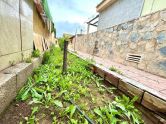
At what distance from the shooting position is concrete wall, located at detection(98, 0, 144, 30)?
21.4 feet

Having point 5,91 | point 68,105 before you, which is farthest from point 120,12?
point 5,91

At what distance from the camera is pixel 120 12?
7.96 meters

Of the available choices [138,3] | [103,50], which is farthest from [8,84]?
[138,3]

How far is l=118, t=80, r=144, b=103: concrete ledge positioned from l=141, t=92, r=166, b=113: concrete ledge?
0.08 metres

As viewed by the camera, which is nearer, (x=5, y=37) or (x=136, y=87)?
(x=5, y=37)

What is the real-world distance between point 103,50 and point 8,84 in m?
5.44

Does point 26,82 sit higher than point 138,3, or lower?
lower

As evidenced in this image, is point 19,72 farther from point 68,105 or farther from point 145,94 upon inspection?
point 145,94

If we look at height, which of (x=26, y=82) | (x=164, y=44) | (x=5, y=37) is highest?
(x=164, y=44)

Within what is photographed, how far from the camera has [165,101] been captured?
155 centimetres

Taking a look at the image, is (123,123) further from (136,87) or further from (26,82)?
(26,82)

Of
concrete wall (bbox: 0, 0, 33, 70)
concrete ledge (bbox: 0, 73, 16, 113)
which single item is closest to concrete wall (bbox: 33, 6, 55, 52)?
concrete wall (bbox: 0, 0, 33, 70)

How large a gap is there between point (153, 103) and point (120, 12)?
7.67 m

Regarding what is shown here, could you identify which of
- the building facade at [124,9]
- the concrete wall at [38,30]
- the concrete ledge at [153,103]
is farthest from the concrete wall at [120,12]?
the concrete ledge at [153,103]
